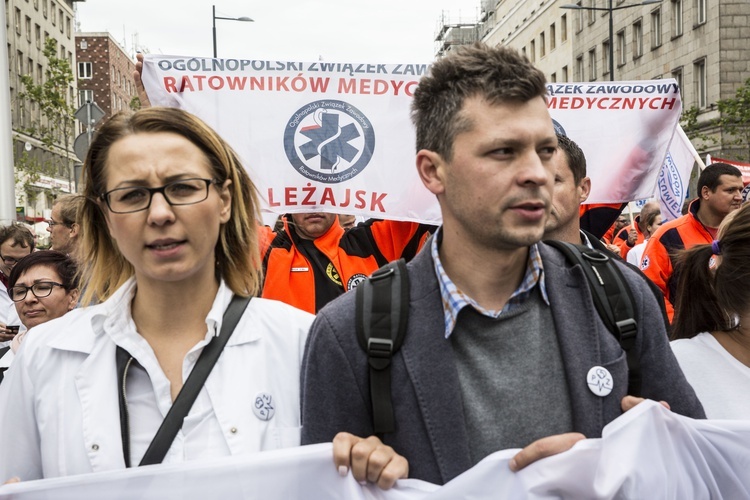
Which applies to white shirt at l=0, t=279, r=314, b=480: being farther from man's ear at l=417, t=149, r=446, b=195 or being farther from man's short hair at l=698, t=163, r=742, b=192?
man's short hair at l=698, t=163, r=742, b=192

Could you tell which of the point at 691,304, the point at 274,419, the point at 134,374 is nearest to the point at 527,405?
the point at 274,419

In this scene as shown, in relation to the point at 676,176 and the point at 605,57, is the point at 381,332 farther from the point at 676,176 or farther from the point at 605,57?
the point at 605,57

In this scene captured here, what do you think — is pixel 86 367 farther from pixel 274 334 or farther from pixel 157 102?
pixel 157 102

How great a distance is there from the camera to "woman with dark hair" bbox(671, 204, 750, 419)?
114 inches

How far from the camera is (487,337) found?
2.25m

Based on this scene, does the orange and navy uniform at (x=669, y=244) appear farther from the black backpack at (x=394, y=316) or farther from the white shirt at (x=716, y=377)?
the black backpack at (x=394, y=316)

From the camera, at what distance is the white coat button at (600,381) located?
219cm

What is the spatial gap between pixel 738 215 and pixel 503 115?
1311mm

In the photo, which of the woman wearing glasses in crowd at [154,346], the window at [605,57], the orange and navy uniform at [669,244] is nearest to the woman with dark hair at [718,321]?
the woman wearing glasses in crowd at [154,346]

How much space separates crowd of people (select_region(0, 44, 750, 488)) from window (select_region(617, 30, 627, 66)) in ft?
137

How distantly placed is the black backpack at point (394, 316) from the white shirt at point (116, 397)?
347mm

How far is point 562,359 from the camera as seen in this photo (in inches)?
87.8

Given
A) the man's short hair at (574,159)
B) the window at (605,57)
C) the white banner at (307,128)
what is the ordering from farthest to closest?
1. the window at (605,57)
2. the white banner at (307,128)
3. the man's short hair at (574,159)

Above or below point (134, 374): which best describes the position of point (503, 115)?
above
